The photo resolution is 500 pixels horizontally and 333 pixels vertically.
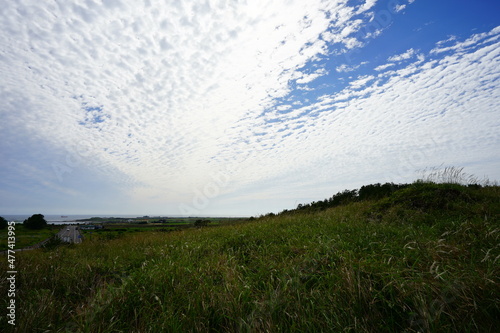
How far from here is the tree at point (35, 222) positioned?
10359mm

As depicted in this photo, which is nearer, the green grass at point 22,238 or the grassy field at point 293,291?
the grassy field at point 293,291

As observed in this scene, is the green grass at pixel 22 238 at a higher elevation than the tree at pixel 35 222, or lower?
lower

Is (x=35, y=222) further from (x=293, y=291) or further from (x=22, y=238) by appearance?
(x=293, y=291)

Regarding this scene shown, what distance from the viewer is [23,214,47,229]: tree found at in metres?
10.4

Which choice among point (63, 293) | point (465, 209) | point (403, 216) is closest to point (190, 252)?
point (63, 293)

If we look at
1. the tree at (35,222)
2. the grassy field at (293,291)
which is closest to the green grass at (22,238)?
the tree at (35,222)

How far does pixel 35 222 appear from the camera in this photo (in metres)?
10.9

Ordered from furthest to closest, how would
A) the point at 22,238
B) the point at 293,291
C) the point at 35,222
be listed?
the point at 35,222 < the point at 22,238 < the point at 293,291

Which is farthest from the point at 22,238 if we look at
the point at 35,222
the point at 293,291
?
the point at 293,291

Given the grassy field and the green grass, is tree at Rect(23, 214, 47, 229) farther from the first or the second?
the grassy field

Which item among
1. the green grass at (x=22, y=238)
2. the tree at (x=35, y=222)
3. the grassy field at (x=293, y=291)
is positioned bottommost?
the grassy field at (x=293, y=291)

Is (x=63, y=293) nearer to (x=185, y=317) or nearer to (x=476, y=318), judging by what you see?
(x=185, y=317)

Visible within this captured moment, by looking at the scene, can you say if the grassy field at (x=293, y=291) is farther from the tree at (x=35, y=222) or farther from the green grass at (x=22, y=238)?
the tree at (x=35, y=222)

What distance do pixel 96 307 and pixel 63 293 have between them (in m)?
2.16
